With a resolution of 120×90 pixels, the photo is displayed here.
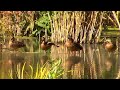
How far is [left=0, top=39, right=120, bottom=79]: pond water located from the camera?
382cm

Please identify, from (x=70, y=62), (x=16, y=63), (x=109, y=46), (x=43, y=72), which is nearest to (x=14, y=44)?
(x=16, y=63)

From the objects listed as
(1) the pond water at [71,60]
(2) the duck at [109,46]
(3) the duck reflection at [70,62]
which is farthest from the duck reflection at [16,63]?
(2) the duck at [109,46]

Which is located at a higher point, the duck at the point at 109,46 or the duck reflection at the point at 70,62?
the duck at the point at 109,46

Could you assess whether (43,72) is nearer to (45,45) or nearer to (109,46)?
(45,45)

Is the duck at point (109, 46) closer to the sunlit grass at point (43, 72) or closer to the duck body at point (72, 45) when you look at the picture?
the duck body at point (72, 45)

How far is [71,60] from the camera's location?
412 cm

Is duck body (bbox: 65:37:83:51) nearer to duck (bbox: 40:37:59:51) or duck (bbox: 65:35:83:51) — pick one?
duck (bbox: 65:35:83:51)

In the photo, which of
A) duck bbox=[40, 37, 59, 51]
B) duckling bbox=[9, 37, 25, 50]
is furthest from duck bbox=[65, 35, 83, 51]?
duckling bbox=[9, 37, 25, 50]

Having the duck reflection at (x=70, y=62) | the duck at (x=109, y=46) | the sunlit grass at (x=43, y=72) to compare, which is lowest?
the sunlit grass at (x=43, y=72)

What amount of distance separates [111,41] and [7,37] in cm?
113

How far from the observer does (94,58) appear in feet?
13.6

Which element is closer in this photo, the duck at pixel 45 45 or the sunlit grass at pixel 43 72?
the sunlit grass at pixel 43 72

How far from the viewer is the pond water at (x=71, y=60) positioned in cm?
382
